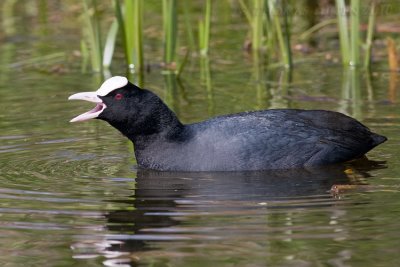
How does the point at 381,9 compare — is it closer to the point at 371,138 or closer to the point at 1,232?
the point at 371,138

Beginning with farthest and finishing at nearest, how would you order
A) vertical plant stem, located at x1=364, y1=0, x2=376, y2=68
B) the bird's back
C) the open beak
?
1. vertical plant stem, located at x1=364, y1=0, x2=376, y2=68
2. the bird's back
3. the open beak

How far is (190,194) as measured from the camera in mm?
6805

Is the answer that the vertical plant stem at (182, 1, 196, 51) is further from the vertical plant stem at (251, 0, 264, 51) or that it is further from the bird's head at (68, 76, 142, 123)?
the bird's head at (68, 76, 142, 123)

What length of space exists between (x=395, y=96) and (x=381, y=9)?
3187 mm

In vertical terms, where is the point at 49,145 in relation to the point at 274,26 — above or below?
below

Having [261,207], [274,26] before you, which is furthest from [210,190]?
[274,26]

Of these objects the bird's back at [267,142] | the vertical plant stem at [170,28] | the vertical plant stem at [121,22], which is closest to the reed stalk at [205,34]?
the vertical plant stem at [170,28]

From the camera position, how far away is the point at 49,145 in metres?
8.36

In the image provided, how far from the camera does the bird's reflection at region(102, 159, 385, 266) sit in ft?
19.8

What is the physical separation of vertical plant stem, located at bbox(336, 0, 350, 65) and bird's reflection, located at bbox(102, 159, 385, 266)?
2585 mm

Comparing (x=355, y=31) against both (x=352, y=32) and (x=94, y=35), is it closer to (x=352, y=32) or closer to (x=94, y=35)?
(x=352, y=32)

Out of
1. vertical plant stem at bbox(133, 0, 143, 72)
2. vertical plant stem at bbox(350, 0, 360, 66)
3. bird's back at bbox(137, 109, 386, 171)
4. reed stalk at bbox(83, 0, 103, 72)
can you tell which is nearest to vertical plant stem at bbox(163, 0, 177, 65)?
vertical plant stem at bbox(133, 0, 143, 72)

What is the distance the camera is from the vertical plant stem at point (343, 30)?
10094mm

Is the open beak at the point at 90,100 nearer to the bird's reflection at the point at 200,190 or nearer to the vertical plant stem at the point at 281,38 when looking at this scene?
the bird's reflection at the point at 200,190
